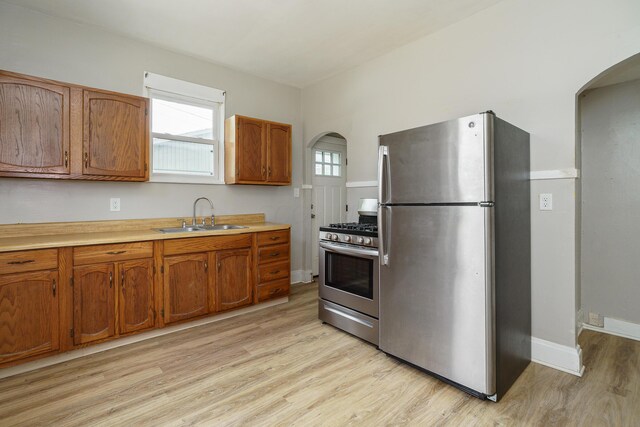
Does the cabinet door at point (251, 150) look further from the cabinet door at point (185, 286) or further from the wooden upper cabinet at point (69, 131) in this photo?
the cabinet door at point (185, 286)

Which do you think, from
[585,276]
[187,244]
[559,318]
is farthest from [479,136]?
[187,244]

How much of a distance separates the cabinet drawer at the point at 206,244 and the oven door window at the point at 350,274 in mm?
924

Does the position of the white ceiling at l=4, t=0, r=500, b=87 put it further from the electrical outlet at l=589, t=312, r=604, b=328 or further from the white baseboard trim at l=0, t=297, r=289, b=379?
the electrical outlet at l=589, t=312, r=604, b=328

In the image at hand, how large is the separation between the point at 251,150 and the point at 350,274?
1872mm

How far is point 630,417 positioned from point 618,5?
249 cm

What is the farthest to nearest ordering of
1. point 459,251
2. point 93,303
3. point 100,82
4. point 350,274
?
1. point 100,82
2. point 350,274
3. point 93,303
4. point 459,251

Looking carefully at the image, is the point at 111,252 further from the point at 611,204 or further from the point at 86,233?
the point at 611,204

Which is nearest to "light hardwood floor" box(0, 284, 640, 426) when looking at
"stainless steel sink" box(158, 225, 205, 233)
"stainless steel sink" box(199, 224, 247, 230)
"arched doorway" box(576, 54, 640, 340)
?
"arched doorway" box(576, 54, 640, 340)

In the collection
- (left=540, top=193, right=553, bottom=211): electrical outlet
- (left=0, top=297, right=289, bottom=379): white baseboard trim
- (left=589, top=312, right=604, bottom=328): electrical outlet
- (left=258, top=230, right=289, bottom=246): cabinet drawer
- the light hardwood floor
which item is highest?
(left=540, top=193, right=553, bottom=211): electrical outlet

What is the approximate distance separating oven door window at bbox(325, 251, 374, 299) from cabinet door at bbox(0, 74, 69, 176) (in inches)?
93.9

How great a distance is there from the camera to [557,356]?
2193 millimetres

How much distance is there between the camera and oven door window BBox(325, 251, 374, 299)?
2.56m

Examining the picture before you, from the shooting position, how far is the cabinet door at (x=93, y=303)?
→ 2.31 m

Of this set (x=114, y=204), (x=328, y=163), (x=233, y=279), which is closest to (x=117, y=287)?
(x=114, y=204)
